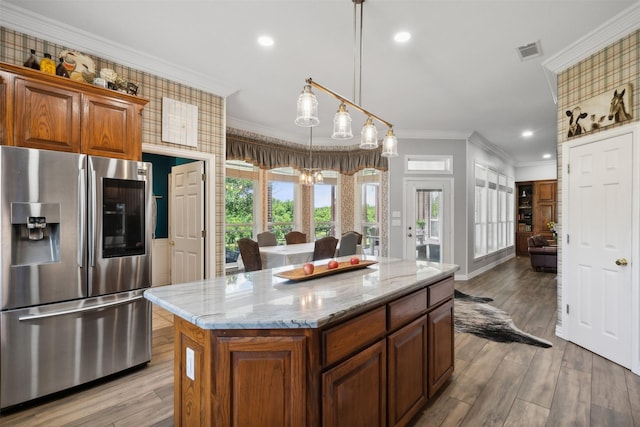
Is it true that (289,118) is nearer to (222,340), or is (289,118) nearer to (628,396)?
(222,340)

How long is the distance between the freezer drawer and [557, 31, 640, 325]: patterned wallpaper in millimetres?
4135

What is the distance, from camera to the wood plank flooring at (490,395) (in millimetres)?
2014

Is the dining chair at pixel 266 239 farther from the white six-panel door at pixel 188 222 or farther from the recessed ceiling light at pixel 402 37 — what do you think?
the recessed ceiling light at pixel 402 37

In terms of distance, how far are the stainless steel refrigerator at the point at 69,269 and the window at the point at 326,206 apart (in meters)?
4.40

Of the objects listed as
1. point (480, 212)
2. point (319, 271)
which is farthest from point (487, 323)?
A: point (480, 212)

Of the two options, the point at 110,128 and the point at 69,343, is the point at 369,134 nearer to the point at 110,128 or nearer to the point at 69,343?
the point at 110,128

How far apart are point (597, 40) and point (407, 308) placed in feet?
9.91

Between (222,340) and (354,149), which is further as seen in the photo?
(354,149)

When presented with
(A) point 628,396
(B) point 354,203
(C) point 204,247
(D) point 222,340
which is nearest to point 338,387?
(D) point 222,340

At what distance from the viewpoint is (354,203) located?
267 inches

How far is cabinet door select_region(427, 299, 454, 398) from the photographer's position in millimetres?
2086

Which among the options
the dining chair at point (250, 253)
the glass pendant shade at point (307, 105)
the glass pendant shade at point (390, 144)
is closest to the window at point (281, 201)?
the dining chair at point (250, 253)

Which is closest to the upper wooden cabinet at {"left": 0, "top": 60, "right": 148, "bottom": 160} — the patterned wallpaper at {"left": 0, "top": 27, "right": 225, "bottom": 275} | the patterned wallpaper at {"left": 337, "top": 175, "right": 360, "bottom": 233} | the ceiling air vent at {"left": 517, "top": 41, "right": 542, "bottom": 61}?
the patterned wallpaper at {"left": 0, "top": 27, "right": 225, "bottom": 275}

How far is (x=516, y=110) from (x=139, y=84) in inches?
200
